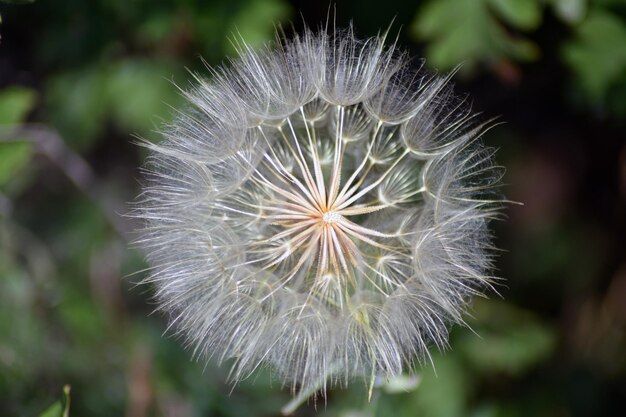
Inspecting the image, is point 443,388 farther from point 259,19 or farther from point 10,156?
point 10,156

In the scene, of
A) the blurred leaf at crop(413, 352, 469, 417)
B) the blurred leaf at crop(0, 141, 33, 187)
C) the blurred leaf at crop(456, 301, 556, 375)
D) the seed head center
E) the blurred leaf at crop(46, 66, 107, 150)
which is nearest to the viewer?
the seed head center

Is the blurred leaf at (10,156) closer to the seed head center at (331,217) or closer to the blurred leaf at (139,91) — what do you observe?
the blurred leaf at (139,91)

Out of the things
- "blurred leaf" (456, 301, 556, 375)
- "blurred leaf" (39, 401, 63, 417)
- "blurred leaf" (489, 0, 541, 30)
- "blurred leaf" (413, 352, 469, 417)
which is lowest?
"blurred leaf" (413, 352, 469, 417)

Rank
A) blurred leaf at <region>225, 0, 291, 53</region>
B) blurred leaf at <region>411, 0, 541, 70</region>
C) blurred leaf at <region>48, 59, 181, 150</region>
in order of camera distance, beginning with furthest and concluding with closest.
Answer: blurred leaf at <region>48, 59, 181, 150</region>
blurred leaf at <region>225, 0, 291, 53</region>
blurred leaf at <region>411, 0, 541, 70</region>

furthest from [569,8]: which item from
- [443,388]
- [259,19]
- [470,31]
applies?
[443,388]

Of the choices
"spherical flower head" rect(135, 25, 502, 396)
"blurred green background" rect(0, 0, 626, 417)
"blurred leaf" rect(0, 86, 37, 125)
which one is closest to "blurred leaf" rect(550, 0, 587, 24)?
"blurred green background" rect(0, 0, 626, 417)

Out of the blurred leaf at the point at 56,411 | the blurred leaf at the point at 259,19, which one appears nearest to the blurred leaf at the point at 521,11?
the blurred leaf at the point at 259,19

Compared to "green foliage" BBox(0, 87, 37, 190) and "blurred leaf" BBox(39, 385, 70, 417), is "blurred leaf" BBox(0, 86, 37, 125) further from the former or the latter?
"blurred leaf" BBox(39, 385, 70, 417)
